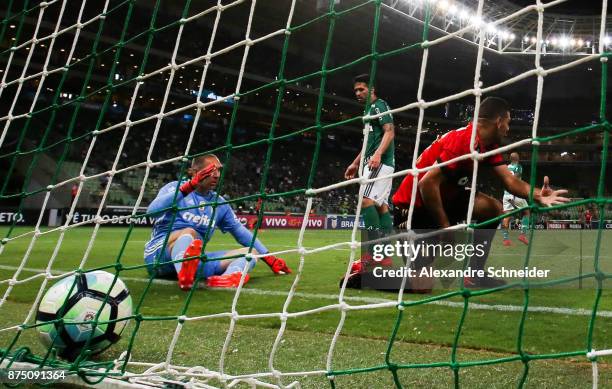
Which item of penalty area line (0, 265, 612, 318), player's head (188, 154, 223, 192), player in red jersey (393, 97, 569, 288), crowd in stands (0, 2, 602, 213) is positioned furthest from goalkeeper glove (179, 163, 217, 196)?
crowd in stands (0, 2, 602, 213)

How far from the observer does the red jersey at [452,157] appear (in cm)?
366

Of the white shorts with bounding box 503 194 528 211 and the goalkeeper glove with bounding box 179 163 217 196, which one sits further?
the white shorts with bounding box 503 194 528 211

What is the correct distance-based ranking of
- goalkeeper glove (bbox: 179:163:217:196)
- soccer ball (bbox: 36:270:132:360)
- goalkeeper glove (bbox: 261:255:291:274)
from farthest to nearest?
goalkeeper glove (bbox: 261:255:291:274) < goalkeeper glove (bbox: 179:163:217:196) < soccer ball (bbox: 36:270:132:360)

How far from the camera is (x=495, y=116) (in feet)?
12.8

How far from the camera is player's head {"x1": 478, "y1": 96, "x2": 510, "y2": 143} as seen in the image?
3920mm

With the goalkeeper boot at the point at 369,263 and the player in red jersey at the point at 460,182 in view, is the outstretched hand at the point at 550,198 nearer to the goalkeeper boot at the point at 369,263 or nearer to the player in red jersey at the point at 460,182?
the player in red jersey at the point at 460,182

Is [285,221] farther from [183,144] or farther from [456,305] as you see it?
[456,305]

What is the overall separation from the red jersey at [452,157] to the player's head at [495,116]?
0.43 ft

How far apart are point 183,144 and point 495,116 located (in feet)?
80.5

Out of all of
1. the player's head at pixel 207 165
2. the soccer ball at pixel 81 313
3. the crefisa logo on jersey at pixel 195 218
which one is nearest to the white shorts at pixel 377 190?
the player's head at pixel 207 165

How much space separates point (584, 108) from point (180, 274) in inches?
1303

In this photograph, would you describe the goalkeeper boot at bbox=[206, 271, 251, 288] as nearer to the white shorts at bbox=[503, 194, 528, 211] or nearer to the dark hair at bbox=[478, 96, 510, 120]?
the dark hair at bbox=[478, 96, 510, 120]

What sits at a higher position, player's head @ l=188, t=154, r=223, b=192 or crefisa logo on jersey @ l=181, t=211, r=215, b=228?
→ player's head @ l=188, t=154, r=223, b=192

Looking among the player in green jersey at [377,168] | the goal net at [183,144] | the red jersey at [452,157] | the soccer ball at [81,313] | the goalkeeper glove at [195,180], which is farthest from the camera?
the player in green jersey at [377,168]
